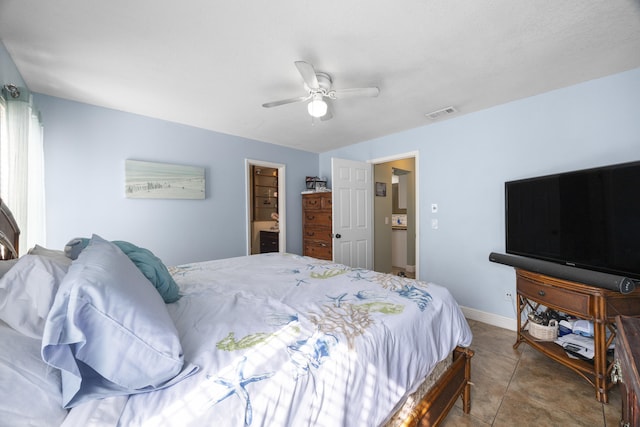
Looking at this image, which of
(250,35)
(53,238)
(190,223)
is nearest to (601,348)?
(250,35)

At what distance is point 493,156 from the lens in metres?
A: 2.73

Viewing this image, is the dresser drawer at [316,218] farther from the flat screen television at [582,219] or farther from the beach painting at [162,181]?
the flat screen television at [582,219]

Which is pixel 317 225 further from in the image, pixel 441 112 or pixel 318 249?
pixel 441 112

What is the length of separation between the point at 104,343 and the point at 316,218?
3499 millimetres

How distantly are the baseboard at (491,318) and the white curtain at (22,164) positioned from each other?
4210mm

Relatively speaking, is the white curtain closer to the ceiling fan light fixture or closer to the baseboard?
the ceiling fan light fixture

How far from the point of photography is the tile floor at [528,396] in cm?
151

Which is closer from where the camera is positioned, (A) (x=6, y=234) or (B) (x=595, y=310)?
(A) (x=6, y=234)

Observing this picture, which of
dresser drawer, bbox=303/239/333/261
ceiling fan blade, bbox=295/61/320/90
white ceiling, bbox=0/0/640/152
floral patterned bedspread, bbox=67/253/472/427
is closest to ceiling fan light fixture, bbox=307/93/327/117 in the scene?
ceiling fan blade, bbox=295/61/320/90

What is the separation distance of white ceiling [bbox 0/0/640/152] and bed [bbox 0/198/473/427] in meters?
1.24

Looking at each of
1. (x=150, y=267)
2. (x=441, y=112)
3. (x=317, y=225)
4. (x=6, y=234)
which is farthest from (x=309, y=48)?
(x=317, y=225)

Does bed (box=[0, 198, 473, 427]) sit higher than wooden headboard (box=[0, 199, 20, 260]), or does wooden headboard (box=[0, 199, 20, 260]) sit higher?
wooden headboard (box=[0, 199, 20, 260])

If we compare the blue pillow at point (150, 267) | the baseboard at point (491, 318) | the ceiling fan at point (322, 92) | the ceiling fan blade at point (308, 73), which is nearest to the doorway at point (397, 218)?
the baseboard at point (491, 318)

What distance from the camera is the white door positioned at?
3.57m
